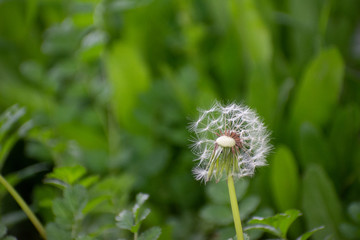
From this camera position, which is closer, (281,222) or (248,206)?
(281,222)

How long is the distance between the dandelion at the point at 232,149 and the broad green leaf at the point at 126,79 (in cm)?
42

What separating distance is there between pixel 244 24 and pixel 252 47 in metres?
0.05

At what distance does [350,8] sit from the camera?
90 cm

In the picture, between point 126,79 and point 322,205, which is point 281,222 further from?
point 126,79

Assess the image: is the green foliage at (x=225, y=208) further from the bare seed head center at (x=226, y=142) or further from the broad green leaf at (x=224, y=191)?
the bare seed head center at (x=226, y=142)

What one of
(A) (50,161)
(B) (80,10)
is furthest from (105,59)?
(A) (50,161)

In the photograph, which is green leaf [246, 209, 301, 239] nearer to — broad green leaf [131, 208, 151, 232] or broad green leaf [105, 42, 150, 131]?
broad green leaf [131, 208, 151, 232]

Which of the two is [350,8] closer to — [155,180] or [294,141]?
[294,141]

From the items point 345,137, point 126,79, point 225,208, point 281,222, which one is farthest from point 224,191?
point 126,79

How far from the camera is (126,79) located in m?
0.84

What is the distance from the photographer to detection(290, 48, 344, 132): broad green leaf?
0.67m

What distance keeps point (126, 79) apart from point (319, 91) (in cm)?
38

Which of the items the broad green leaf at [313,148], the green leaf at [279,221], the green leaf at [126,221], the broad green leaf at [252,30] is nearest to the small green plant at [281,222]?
the green leaf at [279,221]

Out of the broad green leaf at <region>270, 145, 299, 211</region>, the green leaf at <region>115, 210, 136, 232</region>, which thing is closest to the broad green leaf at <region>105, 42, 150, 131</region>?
the broad green leaf at <region>270, 145, 299, 211</region>
